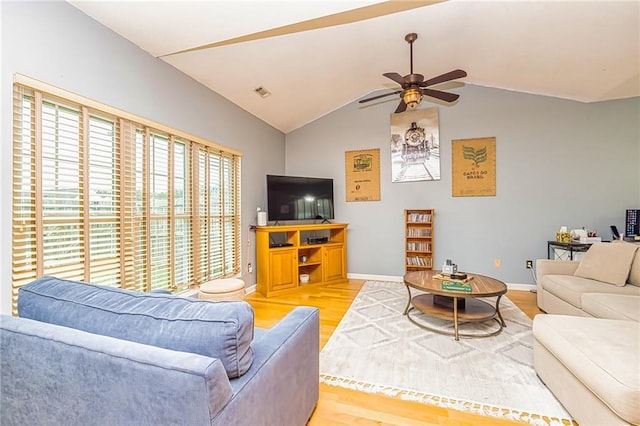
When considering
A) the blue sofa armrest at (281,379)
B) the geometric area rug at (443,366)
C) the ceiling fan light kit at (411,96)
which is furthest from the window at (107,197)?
the ceiling fan light kit at (411,96)

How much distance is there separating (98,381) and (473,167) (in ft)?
15.5

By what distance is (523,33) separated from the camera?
279cm

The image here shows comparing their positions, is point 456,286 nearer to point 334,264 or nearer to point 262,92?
point 334,264

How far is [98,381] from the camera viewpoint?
86 centimetres

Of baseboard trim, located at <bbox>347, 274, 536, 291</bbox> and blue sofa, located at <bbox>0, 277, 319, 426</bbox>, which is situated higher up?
blue sofa, located at <bbox>0, 277, 319, 426</bbox>

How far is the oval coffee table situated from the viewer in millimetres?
2482

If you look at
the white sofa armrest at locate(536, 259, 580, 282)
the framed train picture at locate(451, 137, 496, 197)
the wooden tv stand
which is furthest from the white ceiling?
the white sofa armrest at locate(536, 259, 580, 282)

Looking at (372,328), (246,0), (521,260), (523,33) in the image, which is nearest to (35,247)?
(246,0)

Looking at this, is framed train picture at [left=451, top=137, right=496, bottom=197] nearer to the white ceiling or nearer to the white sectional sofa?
the white ceiling

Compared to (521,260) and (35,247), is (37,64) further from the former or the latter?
(521,260)

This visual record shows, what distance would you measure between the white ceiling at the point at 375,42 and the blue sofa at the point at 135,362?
6.57 feet

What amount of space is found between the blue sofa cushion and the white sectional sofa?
1.63 meters

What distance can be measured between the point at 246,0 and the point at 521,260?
466cm

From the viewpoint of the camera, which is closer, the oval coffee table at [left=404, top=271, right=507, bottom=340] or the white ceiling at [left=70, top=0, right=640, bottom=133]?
the white ceiling at [left=70, top=0, right=640, bottom=133]
